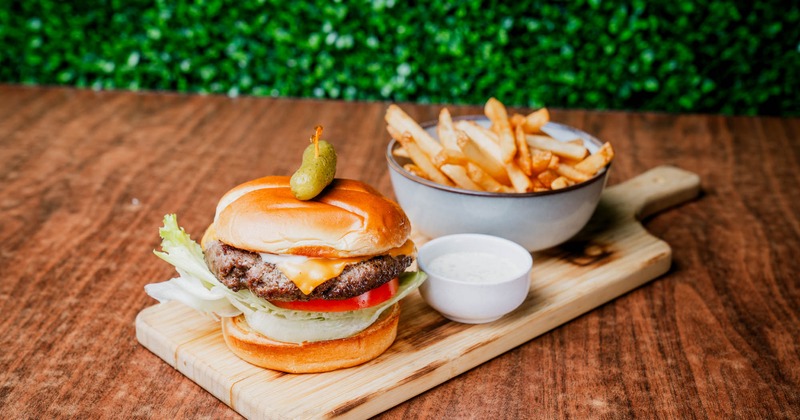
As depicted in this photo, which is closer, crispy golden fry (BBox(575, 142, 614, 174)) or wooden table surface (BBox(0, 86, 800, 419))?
wooden table surface (BBox(0, 86, 800, 419))

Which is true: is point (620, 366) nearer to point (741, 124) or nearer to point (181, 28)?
point (741, 124)

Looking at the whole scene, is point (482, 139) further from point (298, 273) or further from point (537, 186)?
point (298, 273)

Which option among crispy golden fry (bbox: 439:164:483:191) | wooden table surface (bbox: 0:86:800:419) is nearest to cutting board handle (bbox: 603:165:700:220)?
wooden table surface (bbox: 0:86:800:419)

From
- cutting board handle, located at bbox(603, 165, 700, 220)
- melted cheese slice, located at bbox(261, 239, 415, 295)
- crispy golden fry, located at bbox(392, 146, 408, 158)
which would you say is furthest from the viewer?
cutting board handle, located at bbox(603, 165, 700, 220)

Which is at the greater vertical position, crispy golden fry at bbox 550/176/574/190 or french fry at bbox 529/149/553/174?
french fry at bbox 529/149/553/174

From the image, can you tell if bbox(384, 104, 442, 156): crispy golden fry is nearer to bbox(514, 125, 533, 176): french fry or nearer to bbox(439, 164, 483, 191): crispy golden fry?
→ bbox(439, 164, 483, 191): crispy golden fry

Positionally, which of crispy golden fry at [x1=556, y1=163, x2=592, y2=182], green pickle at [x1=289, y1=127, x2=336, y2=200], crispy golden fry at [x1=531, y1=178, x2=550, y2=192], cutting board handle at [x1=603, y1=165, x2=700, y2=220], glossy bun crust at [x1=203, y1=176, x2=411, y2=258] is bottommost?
cutting board handle at [x1=603, y1=165, x2=700, y2=220]

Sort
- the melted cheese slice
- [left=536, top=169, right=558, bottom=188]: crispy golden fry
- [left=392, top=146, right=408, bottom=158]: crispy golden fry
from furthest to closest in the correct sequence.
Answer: [left=392, top=146, right=408, bottom=158]: crispy golden fry
[left=536, top=169, right=558, bottom=188]: crispy golden fry
the melted cheese slice
